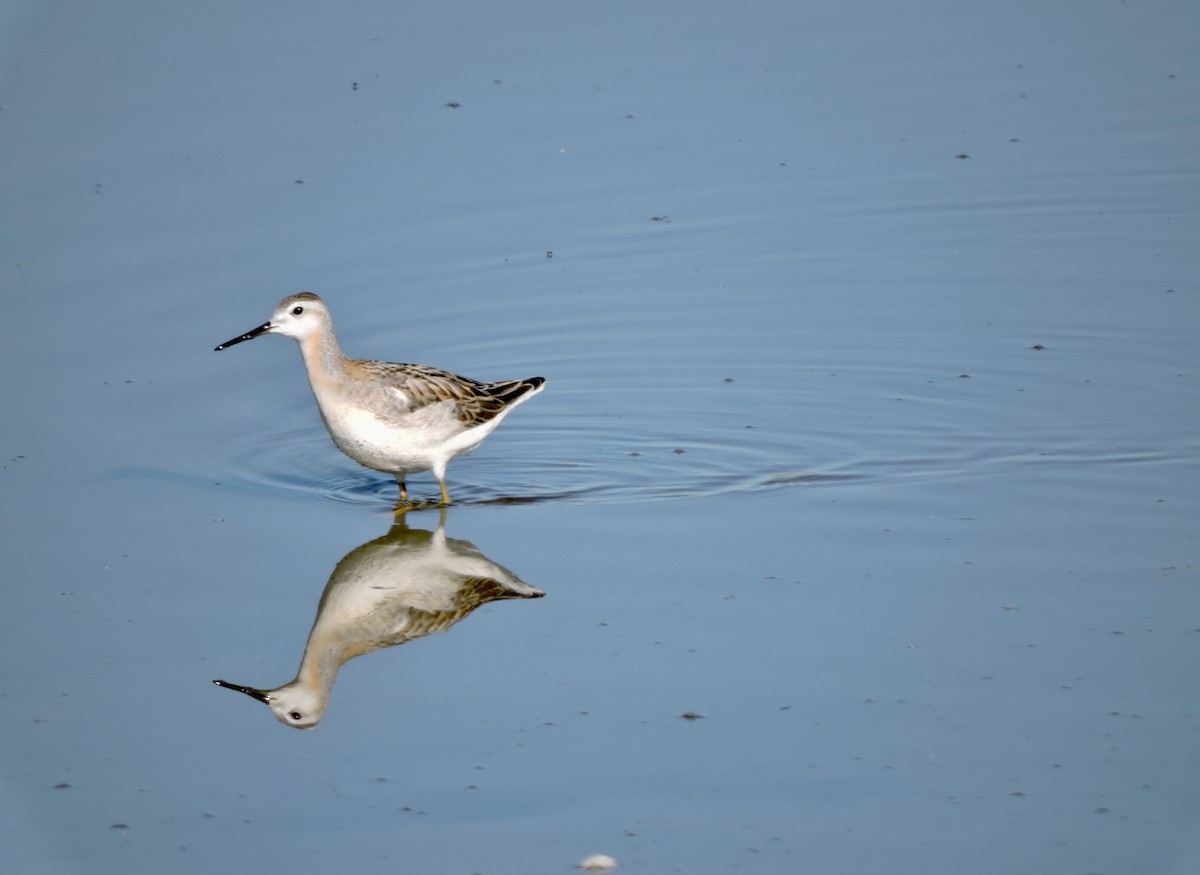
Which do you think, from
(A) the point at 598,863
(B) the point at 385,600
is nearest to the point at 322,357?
(B) the point at 385,600

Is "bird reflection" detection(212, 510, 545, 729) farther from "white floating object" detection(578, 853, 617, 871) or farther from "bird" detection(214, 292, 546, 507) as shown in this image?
"white floating object" detection(578, 853, 617, 871)

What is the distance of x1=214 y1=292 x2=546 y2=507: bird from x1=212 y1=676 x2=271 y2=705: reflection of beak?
2528mm

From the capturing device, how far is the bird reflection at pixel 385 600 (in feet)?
28.0

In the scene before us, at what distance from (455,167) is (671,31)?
3477 mm

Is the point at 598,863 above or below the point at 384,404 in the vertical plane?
below

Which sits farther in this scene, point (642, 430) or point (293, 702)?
point (642, 430)

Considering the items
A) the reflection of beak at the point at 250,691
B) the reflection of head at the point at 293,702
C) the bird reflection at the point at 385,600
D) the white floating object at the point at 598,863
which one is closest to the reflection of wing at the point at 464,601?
the bird reflection at the point at 385,600

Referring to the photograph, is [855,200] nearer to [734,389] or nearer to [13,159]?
[734,389]

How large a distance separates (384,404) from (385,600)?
1766 millimetres

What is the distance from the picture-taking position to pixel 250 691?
8.55 m

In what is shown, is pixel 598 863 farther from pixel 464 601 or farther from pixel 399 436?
pixel 399 436

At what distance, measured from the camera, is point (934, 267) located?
47.2 ft

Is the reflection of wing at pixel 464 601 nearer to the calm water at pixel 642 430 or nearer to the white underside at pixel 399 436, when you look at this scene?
the calm water at pixel 642 430

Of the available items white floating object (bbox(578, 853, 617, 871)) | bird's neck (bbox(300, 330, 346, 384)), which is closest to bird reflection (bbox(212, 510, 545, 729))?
bird's neck (bbox(300, 330, 346, 384))
